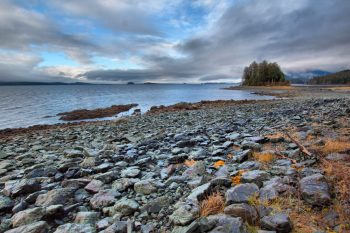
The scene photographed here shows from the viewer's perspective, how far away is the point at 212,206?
374cm

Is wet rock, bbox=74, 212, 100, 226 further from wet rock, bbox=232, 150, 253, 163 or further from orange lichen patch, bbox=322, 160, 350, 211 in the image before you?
orange lichen patch, bbox=322, 160, 350, 211

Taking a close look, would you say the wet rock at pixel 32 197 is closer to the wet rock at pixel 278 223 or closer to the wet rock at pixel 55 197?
the wet rock at pixel 55 197

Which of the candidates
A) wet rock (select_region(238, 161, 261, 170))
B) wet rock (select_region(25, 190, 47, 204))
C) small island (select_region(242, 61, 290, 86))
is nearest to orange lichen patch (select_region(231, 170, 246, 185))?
wet rock (select_region(238, 161, 261, 170))

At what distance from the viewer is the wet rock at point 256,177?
4.48m

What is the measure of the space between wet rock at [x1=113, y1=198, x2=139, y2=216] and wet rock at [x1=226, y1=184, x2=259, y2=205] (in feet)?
5.57

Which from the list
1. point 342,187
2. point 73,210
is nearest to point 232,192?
point 342,187

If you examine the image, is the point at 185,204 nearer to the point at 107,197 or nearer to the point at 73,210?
the point at 107,197

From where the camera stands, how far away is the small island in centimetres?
11631

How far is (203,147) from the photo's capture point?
27.2 feet

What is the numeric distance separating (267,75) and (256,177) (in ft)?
413

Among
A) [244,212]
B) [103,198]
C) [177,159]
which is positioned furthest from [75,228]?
[177,159]

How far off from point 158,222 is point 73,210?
1802mm

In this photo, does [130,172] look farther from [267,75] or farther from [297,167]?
[267,75]

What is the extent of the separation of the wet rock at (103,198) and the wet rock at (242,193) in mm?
2285
